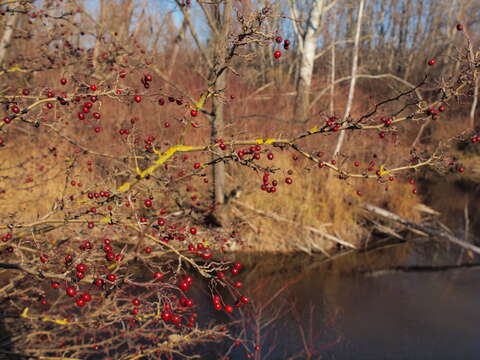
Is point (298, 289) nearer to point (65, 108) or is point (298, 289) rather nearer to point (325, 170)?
point (325, 170)

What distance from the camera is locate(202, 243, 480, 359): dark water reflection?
5273mm

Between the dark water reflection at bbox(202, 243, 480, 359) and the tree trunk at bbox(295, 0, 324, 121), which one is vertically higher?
the tree trunk at bbox(295, 0, 324, 121)

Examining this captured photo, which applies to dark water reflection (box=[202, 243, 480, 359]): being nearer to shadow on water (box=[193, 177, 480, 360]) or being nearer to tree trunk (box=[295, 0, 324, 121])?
shadow on water (box=[193, 177, 480, 360])

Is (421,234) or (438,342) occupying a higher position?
(421,234)

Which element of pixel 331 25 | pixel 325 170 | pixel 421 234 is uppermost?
pixel 331 25

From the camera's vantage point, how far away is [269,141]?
195 cm

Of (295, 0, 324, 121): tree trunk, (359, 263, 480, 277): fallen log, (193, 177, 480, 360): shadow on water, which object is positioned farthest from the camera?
(295, 0, 324, 121): tree trunk

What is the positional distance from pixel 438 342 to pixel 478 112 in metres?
14.8

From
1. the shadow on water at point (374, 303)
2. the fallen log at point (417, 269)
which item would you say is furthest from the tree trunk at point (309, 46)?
the fallen log at point (417, 269)

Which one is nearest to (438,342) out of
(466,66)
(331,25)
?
(466,66)

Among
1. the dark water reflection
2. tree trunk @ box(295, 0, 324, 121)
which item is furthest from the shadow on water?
tree trunk @ box(295, 0, 324, 121)

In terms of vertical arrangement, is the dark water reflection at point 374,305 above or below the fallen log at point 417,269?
below

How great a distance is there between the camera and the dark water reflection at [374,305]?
5273 millimetres

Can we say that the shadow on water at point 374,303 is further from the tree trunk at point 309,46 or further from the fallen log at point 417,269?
the tree trunk at point 309,46
